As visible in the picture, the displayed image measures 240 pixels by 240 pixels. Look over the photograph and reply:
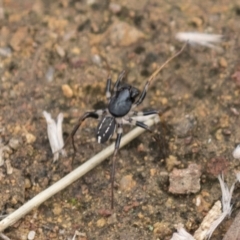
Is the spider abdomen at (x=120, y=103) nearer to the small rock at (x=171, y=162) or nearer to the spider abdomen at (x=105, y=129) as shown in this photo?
the spider abdomen at (x=105, y=129)

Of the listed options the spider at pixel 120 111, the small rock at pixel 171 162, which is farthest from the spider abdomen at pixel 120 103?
the small rock at pixel 171 162

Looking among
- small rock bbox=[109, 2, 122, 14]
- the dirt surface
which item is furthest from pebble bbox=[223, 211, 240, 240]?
small rock bbox=[109, 2, 122, 14]

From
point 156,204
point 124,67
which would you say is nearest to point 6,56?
point 124,67

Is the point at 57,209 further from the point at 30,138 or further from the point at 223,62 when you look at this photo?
the point at 223,62

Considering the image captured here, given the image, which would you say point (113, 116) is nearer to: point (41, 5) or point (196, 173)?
point (196, 173)

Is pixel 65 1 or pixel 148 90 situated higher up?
pixel 65 1

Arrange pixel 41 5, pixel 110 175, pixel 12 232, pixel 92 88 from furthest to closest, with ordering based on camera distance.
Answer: pixel 41 5 → pixel 92 88 → pixel 110 175 → pixel 12 232

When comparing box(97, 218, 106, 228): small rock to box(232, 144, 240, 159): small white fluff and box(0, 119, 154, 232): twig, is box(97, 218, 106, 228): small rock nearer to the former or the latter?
box(0, 119, 154, 232): twig
